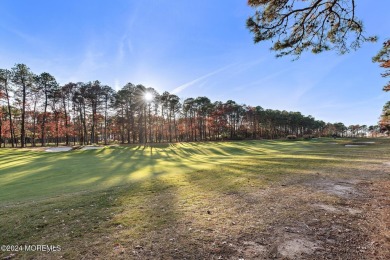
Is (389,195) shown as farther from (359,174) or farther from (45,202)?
(45,202)

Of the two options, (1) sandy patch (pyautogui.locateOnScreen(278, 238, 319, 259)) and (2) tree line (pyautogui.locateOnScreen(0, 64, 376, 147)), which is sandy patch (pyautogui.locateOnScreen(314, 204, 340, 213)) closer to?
(1) sandy patch (pyautogui.locateOnScreen(278, 238, 319, 259))

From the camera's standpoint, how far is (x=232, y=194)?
7.38m

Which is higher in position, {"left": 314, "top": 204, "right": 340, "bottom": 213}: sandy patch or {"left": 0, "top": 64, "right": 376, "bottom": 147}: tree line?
{"left": 0, "top": 64, "right": 376, "bottom": 147}: tree line

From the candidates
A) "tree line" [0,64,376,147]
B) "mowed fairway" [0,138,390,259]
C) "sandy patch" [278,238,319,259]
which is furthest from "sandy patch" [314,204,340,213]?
"tree line" [0,64,376,147]

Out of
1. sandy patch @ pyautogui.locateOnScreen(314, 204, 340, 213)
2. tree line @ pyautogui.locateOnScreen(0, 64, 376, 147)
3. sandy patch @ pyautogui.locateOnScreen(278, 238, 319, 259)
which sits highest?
tree line @ pyautogui.locateOnScreen(0, 64, 376, 147)

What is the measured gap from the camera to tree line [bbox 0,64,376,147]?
45.1m

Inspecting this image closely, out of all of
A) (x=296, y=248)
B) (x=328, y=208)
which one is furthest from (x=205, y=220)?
(x=328, y=208)

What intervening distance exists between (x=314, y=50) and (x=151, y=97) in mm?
55120

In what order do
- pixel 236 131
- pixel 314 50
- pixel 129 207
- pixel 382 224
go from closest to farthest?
pixel 382 224 < pixel 129 207 < pixel 314 50 < pixel 236 131

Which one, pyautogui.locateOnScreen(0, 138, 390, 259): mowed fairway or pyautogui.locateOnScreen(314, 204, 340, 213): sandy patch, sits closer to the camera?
pyautogui.locateOnScreen(0, 138, 390, 259): mowed fairway

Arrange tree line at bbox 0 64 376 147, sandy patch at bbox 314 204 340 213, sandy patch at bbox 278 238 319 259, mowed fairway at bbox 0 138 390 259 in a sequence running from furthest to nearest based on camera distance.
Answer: tree line at bbox 0 64 376 147, sandy patch at bbox 314 204 340 213, mowed fairway at bbox 0 138 390 259, sandy patch at bbox 278 238 319 259

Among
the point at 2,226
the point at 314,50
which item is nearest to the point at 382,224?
the point at 314,50

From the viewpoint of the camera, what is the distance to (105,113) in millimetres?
54906

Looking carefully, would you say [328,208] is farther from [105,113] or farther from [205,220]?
[105,113]
